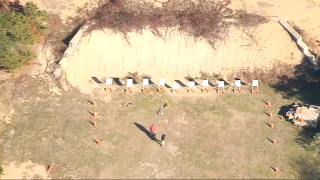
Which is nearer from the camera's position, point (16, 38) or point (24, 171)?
point (24, 171)

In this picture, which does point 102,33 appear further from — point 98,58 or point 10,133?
point 10,133

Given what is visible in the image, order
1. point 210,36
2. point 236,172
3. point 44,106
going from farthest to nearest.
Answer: point 210,36 → point 44,106 → point 236,172

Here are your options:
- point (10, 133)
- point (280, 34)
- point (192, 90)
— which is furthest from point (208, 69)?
point (10, 133)

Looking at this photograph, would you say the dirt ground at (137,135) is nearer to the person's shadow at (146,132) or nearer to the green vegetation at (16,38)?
the person's shadow at (146,132)

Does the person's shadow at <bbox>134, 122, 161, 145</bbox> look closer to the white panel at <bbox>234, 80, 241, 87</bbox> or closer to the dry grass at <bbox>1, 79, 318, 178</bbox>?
the dry grass at <bbox>1, 79, 318, 178</bbox>

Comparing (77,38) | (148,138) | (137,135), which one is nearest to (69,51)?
(77,38)

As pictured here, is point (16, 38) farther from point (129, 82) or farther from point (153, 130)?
point (153, 130)
